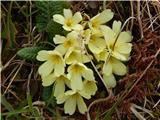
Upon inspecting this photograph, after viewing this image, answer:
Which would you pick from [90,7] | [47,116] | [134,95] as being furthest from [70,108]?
[90,7]

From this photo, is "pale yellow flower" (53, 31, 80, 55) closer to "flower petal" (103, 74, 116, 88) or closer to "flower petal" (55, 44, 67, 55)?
"flower petal" (55, 44, 67, 55)

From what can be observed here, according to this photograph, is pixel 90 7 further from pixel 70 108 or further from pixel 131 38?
pixel 70 108

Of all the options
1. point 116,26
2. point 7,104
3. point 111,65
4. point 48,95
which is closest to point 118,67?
point 111,65

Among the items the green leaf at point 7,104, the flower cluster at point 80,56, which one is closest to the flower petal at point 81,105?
the flower cluster at point 80,56

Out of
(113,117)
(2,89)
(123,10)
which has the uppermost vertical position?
(123,10)

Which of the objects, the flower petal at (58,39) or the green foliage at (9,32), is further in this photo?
the green foliage at (9,32)

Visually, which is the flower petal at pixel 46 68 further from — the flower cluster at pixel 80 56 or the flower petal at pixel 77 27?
the flower petal at pixel 77 27

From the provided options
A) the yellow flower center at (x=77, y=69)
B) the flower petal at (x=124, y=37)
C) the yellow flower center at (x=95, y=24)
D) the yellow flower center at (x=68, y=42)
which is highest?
the yellow flower center at (x=95, y=24)

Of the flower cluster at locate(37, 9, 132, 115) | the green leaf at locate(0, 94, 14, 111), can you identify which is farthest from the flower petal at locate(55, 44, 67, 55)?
the green leaf at locate(0, 94, 14, 111)
